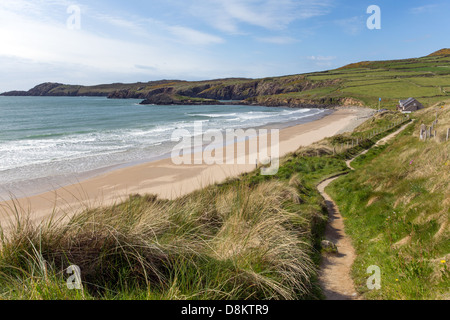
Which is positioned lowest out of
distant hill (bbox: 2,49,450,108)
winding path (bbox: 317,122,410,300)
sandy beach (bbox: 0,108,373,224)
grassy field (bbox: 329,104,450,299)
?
sandy beach (bbox: 0,108,373,224)

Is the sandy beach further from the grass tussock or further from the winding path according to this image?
the grass tussock

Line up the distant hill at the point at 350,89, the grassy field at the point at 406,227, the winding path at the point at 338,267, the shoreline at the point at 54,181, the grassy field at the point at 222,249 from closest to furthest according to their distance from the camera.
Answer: the grassy field at the point at 222,249, the grassy field at the point at 406,227, the winding path at the point at 338,267, the shoreline at the point at 54,181, the distant hill at the point at 350,89

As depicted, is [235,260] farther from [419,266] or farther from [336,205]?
[336,205]

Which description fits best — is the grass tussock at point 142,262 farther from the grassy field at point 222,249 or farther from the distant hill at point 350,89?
the distant hill at point 350,89

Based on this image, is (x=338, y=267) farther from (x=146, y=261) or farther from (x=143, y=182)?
(x=143, y=182)

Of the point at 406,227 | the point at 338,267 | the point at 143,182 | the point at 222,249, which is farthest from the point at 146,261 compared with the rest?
the point at 143,182

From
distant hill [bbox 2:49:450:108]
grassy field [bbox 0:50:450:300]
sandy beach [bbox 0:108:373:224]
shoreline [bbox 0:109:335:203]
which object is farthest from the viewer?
distant hill [bbox 2:49:450:108]

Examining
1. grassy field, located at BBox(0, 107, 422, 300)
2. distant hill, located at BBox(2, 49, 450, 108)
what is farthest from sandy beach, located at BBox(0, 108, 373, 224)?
distant hill, located at BBox(2, 49, 450, 108)

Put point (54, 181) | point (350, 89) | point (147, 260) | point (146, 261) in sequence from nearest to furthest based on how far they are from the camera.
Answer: point (146, 261), point (147, 260), point (54, 181), point (350, 89)

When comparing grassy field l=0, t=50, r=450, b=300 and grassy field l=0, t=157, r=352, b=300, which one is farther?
grassy field l=0, t=50, r=450, b=300

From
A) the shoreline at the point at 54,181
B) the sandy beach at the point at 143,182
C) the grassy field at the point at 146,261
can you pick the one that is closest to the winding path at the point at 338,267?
the grassy field at the point at 146,261

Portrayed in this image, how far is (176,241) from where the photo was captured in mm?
4906
